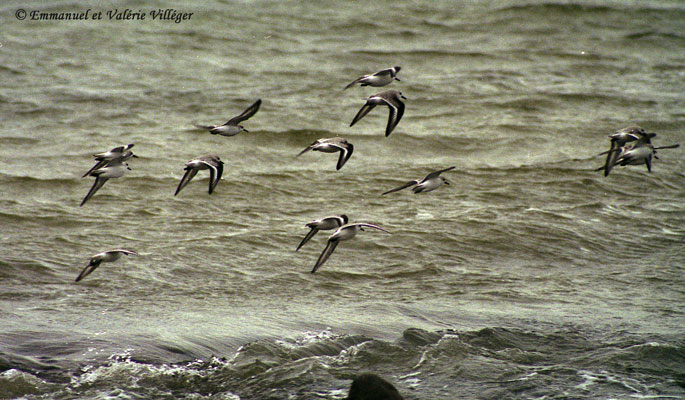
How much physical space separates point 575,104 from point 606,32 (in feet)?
19.1

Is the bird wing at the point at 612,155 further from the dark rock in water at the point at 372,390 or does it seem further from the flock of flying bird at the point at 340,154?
the dark rock in water at the point at 372,390

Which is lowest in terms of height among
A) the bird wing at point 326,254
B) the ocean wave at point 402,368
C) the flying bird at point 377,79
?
the ocean wave at point 402,368

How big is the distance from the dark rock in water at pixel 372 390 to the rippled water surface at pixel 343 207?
842 mm

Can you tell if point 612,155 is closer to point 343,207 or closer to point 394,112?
point 394,112

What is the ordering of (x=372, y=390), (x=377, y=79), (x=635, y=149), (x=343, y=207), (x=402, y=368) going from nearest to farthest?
(x=372, y=390) → (x=402, y=368) → (x=635, y=149) → (x=377, y=79) → (x=343, y=207)

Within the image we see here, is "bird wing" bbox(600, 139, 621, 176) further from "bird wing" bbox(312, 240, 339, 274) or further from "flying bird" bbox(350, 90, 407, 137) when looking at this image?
"bird wing" bbox(312, 240, 339, 274)

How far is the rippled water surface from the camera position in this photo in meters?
7.44

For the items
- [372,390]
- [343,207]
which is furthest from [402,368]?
[343,207]
